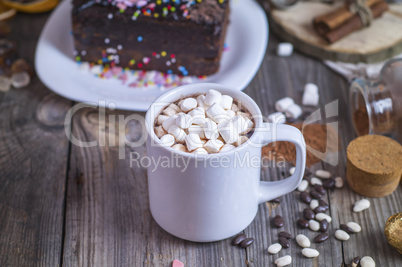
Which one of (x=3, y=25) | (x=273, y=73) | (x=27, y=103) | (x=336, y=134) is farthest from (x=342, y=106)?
(x=3, y=25)

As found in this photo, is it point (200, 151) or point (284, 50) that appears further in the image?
point (284, 50)

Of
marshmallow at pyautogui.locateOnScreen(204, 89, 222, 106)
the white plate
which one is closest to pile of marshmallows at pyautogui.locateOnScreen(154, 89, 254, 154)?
marshmallow at pyautogui.locateOnScreen(204, 89, 222, 106)

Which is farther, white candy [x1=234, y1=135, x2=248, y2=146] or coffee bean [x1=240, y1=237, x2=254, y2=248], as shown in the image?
coffee bean [x1=240, y1=237, x2=254, y2=248]

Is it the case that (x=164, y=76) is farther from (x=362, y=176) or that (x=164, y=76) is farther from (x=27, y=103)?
(x=362, y=176)

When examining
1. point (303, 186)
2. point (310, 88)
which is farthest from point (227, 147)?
point (310, 88)

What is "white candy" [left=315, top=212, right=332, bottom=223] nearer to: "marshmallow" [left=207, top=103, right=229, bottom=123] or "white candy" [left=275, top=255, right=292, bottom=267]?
"white candy" [left=275, top=255, right=292, bottom=267]

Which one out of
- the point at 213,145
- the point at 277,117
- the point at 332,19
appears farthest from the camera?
the point at 332,19

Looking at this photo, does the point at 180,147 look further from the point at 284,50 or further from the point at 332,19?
the point at 332,19
